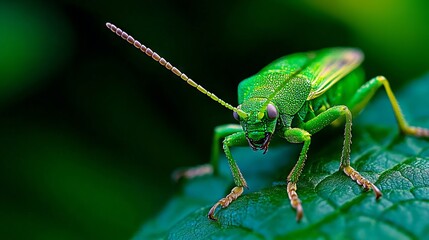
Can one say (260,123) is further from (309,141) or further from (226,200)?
(226,200)

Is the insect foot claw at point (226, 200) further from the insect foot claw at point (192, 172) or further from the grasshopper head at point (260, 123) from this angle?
the insect foot claw at point (192, 172)

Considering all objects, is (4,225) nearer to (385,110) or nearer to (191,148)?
(191,148)

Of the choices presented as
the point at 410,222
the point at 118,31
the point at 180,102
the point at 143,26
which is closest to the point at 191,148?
the point at 180,102

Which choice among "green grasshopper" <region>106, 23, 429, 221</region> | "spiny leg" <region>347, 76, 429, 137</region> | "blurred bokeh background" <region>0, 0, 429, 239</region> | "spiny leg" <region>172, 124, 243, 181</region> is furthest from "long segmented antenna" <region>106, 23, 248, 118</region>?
"blurred bokeh background" <region>0, 0, 429, 239</region>

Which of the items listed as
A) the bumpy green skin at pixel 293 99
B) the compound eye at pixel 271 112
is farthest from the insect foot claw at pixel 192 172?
the compound eye at pixel 271 112

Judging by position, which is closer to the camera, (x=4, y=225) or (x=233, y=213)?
(x=233, y=213)

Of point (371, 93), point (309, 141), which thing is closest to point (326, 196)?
point (309, 141)

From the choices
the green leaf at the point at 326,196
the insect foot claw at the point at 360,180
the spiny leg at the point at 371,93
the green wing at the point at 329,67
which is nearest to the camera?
the green leaf at the point at 326,196

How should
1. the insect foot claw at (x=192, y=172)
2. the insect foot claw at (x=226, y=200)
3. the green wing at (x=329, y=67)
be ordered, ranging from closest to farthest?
the insect foot claw at (x=226, y=200) < the green wing at (x=329, y=67) < the insect foot claw at (x=192, y=172)
